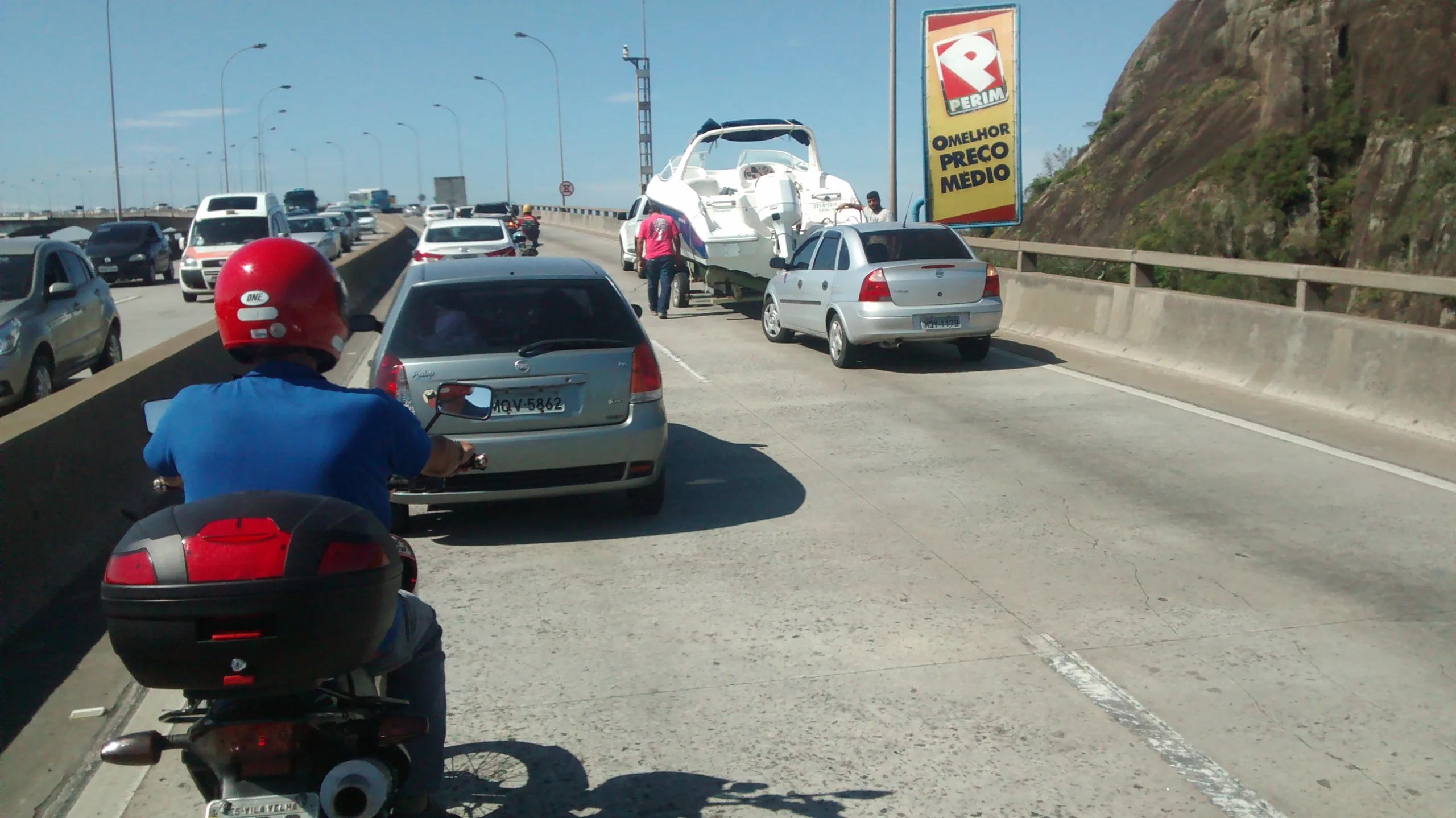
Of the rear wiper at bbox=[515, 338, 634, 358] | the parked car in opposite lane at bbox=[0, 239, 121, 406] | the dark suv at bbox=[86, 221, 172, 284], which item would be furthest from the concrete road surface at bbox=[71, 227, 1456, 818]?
the dark suv at bbox=[86, 221, 172, 284]

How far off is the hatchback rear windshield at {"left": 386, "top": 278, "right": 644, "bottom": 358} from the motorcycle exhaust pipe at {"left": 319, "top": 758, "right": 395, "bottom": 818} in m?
4.86

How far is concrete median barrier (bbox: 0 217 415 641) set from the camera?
6027 mm

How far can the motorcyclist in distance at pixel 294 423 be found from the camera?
2922 millimetres

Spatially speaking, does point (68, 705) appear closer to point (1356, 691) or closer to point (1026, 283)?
point (1356, 691)

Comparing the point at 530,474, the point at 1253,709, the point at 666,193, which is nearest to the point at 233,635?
the point at 1253,709

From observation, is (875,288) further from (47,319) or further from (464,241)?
(464,241)

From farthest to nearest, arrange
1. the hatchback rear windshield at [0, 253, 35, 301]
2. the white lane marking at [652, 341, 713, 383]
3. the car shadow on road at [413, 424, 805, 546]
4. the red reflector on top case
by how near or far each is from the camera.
Result: the white lane marking at [652, 341, 713, 383]
the hatchback rear windshield at [0, 253, 35, 301]
the car shadow on road at [413, 424, 805, 546]
the red reflector on top case

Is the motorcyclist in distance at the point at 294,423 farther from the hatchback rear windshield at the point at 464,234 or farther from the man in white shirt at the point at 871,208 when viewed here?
the hatchback rear windshield at the point at 464,234

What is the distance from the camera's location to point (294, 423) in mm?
→ 2941

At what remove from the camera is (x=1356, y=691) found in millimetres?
4898

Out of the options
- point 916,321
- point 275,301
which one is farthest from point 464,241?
point 275,301

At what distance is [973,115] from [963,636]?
16260mm

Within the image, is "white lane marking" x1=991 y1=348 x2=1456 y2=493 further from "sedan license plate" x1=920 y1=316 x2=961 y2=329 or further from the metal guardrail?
the metal guardrail

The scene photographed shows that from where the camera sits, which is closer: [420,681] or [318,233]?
[420,681]
